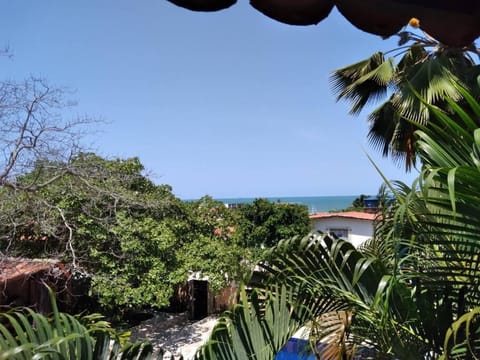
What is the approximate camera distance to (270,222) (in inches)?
675

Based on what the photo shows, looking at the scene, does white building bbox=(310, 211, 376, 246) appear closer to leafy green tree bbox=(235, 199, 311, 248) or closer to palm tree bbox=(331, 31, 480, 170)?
leafy green tree bbox=(235, 199, 311, 248)

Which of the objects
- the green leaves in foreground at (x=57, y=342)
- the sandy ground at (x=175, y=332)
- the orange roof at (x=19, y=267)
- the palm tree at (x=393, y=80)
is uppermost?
the palm tree at (x=393, y=80)

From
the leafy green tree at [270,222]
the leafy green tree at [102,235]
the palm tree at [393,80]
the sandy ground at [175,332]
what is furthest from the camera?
the leafy green tree at [270,222]

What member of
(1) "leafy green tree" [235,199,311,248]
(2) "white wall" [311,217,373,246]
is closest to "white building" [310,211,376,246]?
(2) "white wall" [311,217,373,246]

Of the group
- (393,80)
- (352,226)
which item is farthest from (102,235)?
(352,226)

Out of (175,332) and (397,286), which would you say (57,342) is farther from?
(175,332)

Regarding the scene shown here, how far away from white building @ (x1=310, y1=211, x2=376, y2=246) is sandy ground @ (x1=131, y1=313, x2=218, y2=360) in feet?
26.8

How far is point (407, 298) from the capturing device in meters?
1.95

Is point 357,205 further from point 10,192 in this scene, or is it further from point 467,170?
point 467,170

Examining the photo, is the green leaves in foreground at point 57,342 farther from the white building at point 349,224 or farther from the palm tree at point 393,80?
the white building at point 349,224

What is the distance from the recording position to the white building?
1741 centimetres

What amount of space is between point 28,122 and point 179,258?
16.8 feet

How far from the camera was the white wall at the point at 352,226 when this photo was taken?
57.2ft

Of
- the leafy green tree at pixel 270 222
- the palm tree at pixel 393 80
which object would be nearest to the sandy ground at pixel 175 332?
the leafy green tree at pixel 270 222
